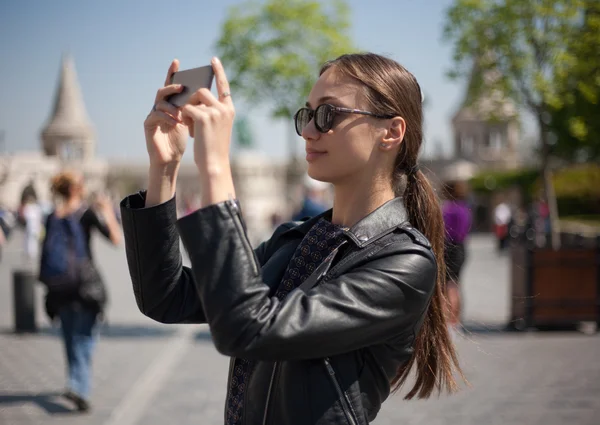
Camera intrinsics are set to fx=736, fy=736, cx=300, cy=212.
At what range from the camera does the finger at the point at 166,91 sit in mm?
1545

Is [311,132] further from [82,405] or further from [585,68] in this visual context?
[585,68]

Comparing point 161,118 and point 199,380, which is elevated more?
point 161,118

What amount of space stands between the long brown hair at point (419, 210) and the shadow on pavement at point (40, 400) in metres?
4.39

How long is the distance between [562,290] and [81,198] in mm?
5666

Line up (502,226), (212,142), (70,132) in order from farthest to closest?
(70,132)
(502,226)
(212,142)

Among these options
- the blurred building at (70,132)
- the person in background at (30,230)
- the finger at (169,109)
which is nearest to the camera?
the finger at (169,109)

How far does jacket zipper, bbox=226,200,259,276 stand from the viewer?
1376 millimetres

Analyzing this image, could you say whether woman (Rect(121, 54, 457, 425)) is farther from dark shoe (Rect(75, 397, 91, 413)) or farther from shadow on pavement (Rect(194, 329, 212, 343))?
shadow on pavement (Rect(194, 329, 212, 343))

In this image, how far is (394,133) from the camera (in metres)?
1.69

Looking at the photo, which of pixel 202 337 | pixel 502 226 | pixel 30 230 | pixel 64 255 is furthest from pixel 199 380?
pixel 502 226

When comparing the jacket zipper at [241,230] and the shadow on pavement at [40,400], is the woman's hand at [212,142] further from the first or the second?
the shadow on pavement at [40,400]

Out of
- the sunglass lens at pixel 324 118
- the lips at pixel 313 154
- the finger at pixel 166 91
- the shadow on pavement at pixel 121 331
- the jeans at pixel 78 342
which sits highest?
the finger at pixel 166 91

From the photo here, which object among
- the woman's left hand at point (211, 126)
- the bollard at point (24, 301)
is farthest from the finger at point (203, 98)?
the bollard at point (24, 301)

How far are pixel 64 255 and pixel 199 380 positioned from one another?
1.63 m
